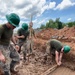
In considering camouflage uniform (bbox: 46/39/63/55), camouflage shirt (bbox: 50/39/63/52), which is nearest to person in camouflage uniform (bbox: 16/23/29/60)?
camouflage uniform (bbox: 46/39/63/55)

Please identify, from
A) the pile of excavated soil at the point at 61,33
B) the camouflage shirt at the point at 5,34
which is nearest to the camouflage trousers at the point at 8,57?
the camouflage shirt at the point at 5,34

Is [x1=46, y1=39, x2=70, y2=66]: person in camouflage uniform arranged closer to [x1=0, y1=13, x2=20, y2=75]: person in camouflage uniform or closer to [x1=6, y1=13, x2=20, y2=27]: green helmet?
[x1=0, y1=13, x2=20, y2=75]: person in camouflage uniform

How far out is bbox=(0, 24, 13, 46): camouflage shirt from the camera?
4922mm

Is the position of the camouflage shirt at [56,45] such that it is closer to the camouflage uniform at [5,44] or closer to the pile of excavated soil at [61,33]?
the camouflage uniform at [5,44]

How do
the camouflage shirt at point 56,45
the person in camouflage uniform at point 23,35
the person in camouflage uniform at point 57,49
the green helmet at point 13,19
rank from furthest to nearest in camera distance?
the person in camouflage uniform at point 23,35, the camouflage shirt at point 56,45, the person in camouflage uniform at point 57,49, the green helmet at point 13,19

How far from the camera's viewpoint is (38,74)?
7.52 meters

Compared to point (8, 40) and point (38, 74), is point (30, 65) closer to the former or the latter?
point (38, 74)

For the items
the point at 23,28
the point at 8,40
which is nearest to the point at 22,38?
the point at 23,28

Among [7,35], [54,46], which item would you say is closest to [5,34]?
[7,35]

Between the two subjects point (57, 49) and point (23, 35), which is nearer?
point (57, 49)

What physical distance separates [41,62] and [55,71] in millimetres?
2204

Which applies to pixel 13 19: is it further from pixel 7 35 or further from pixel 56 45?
pixel 56 45

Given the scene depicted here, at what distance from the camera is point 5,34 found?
16.5 ft

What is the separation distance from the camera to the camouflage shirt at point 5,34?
4.92m
